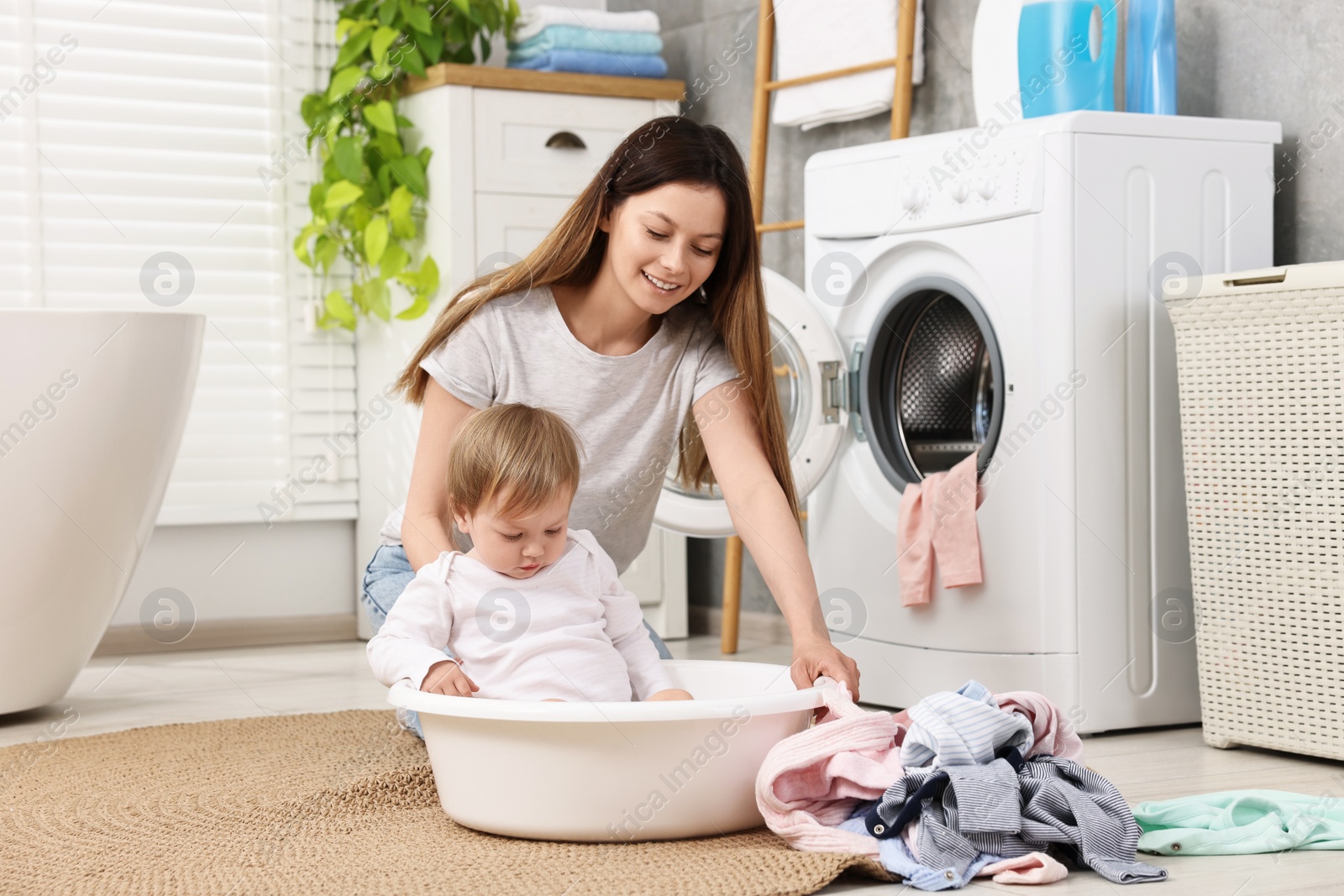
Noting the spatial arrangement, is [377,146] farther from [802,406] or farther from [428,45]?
[802,406]

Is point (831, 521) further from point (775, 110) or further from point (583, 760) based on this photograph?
point (583, 760)

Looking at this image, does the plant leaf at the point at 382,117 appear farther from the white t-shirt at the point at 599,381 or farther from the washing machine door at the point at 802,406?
the white t-shirt at the point at 599,381

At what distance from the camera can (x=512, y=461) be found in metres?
1.47

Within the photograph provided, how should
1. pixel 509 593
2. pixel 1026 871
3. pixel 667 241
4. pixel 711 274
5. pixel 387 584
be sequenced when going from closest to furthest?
pixel 1026 871 → pixel 509 593 → pixel 667 241 → pixel 711 274 → pixel 387 584

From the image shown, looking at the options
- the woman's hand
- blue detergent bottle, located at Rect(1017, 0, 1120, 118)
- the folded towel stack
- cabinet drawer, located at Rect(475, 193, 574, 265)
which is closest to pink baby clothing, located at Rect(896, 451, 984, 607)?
blue detergent bottle, located at Rect(1017, 0, 1120, 118)

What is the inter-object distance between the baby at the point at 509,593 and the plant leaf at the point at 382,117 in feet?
5.48

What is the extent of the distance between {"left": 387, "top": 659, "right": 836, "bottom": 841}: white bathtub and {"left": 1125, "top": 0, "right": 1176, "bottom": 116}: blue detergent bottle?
1.24 metres

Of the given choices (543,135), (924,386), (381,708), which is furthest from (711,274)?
(543,135)

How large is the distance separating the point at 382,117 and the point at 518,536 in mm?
1791

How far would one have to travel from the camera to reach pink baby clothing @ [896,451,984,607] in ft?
7.20

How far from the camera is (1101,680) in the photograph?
6.91 ft

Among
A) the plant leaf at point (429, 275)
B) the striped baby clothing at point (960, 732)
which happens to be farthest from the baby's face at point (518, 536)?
the plant leaf at point (429, 275)

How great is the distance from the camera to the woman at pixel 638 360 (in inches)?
66.4

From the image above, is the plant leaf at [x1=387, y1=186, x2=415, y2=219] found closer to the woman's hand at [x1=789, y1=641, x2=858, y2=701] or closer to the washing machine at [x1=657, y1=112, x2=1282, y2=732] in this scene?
the washing machine at [x1=657, y1=112, x2=1282, y2=732]
